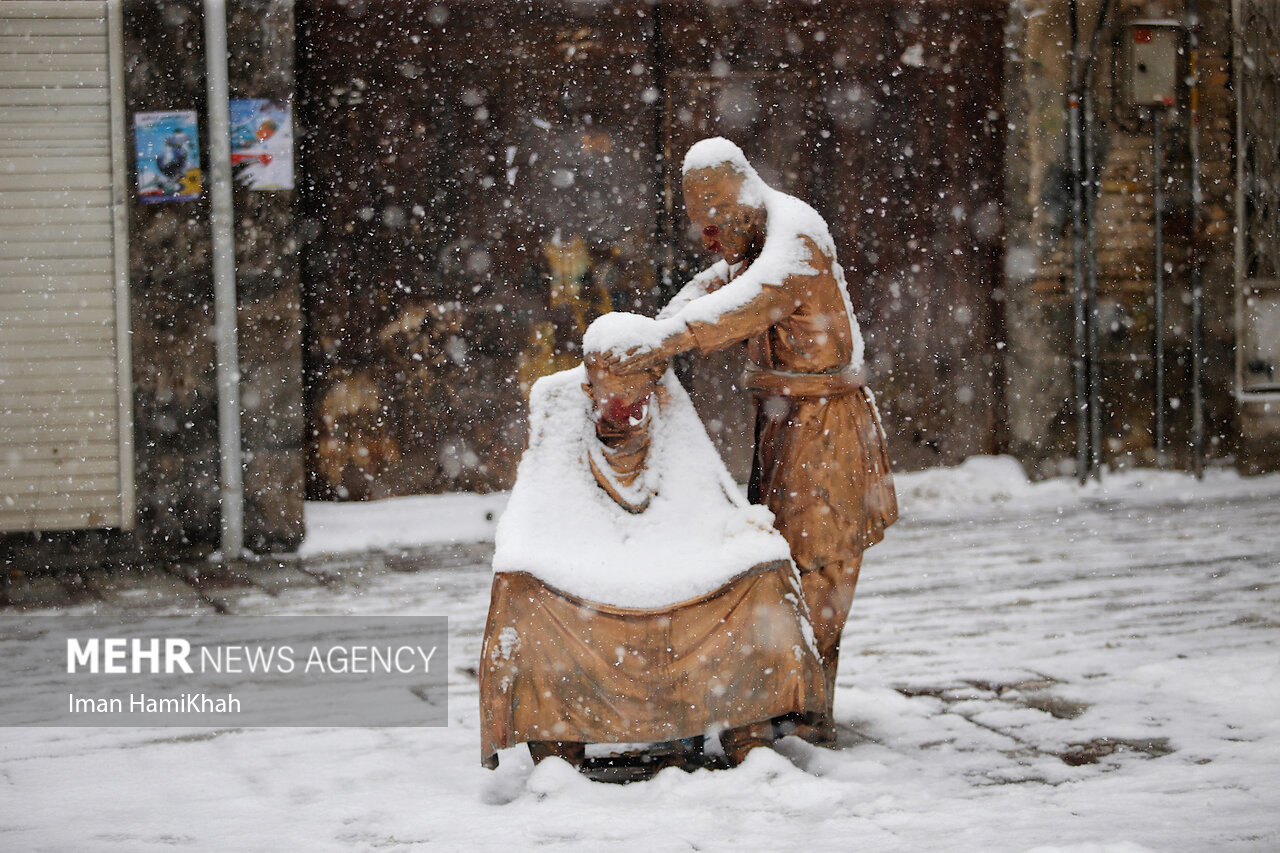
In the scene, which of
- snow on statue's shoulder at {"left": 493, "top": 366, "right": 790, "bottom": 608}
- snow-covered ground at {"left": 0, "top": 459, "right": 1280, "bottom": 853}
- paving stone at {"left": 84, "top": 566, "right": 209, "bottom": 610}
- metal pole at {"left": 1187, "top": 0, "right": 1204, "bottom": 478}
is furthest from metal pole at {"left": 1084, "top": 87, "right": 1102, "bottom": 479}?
paving stone at {"left": 84, "top": 566, "right": 209, "bottom": 610}

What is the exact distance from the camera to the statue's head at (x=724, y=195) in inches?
154

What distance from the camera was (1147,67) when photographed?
30.1ft

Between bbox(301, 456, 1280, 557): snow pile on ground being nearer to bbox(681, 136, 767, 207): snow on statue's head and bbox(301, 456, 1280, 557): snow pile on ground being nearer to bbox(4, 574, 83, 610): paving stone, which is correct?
bbox(4, 574, 83, 610): paving stone

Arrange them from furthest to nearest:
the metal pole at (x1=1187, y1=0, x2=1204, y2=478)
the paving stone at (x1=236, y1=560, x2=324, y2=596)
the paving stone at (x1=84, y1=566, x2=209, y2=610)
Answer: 1. the metal pole at (x1=1187, y1=0, x2=1204, y2=478)
2. the paving stone at (x1=236, y1=560, x2=324, y2=596)
3. the paving stone at (x1=84, y1=566, x2=209, y2=610)

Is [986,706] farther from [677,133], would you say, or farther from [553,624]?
[677,133]

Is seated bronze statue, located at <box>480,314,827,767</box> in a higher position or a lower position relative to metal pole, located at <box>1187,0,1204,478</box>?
lower

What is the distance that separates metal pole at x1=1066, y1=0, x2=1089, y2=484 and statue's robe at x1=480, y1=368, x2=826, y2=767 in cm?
593

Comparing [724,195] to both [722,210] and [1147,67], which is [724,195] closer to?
[722,210]

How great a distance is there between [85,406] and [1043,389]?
249 inches

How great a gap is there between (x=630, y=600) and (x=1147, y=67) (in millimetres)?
7270

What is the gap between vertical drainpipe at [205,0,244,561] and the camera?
24.9 ft

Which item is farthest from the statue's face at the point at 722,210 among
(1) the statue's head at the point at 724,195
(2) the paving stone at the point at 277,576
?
(2) the paving stone at the point at 277,576

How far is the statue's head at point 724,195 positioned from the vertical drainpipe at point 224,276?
4.46 metres

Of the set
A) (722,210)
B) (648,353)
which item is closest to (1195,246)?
(722,210)
